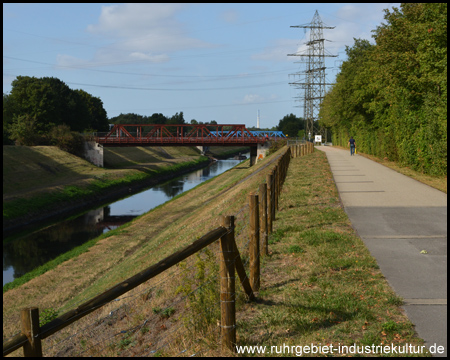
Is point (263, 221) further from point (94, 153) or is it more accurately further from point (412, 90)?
point (94, 153)

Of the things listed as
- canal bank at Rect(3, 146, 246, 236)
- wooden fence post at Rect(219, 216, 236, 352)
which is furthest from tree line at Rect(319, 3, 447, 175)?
canal bank at Rect(3, 146, 246, 236)

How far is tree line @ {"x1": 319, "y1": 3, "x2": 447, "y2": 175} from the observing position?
21.7m

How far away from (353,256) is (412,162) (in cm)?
2080

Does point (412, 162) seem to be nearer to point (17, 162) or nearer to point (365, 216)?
point (365, 216)

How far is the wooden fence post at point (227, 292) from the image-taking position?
17.4 ft

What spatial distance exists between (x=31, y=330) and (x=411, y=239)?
856cm

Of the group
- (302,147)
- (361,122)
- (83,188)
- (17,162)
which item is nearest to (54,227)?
(83,188)

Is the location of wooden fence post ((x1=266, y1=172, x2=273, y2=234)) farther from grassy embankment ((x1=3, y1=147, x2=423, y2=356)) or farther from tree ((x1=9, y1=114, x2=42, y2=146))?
tree ((x1=9, y1=114, x2=42, y2=146))

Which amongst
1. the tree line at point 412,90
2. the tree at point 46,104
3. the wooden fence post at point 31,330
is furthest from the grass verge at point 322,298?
the tree at point 46,104

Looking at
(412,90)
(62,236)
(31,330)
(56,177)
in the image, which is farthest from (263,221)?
(56,177)

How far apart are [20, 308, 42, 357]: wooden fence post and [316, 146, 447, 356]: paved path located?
3.95 metres

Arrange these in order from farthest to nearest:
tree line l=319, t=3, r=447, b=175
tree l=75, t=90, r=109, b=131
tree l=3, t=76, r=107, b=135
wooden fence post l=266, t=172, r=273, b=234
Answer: tree l=75, t=90, r=109, b=131
tree l=3, t=76, r=107, b=135
tree line l=319, t=3, r=447, b=175
wooden fence post l=266, t=172, r=273, b=234

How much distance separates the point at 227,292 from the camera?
17.9 ft

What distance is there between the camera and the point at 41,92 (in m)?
76.6
